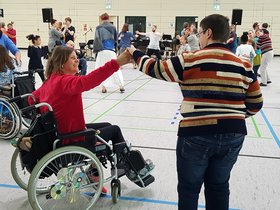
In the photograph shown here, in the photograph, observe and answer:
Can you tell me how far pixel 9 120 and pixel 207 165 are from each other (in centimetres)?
234

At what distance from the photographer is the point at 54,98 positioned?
5.98ft

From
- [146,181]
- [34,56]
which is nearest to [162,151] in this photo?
[146,181]

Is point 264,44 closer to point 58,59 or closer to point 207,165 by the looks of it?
point 58,59

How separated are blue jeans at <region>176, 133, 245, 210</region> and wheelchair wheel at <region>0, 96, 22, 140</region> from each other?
2086 millimetres

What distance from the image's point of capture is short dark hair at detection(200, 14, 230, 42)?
4.45 feet

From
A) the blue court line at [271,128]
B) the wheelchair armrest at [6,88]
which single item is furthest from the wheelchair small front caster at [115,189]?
the blue court line at [271,128]

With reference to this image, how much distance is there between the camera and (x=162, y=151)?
9.67 ft

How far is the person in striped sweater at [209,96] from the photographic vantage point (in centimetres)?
134

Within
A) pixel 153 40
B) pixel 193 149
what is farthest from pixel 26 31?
pixel 193 149

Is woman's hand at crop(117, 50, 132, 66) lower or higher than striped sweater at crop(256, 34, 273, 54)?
higher

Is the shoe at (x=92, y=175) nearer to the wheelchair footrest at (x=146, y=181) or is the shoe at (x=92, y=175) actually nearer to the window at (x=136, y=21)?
the wheelchair footrest at (x=146, y=181)

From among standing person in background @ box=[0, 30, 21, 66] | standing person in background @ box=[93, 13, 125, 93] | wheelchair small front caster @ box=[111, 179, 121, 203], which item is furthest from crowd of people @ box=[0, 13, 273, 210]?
standing person in background @ box=[93, 13, 125, 93]

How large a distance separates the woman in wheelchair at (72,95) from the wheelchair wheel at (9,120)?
3.56 ft

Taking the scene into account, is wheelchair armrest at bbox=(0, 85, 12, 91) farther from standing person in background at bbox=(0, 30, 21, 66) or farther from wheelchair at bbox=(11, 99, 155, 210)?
wheelchair at bbox=(11, 99, 155, 210)
